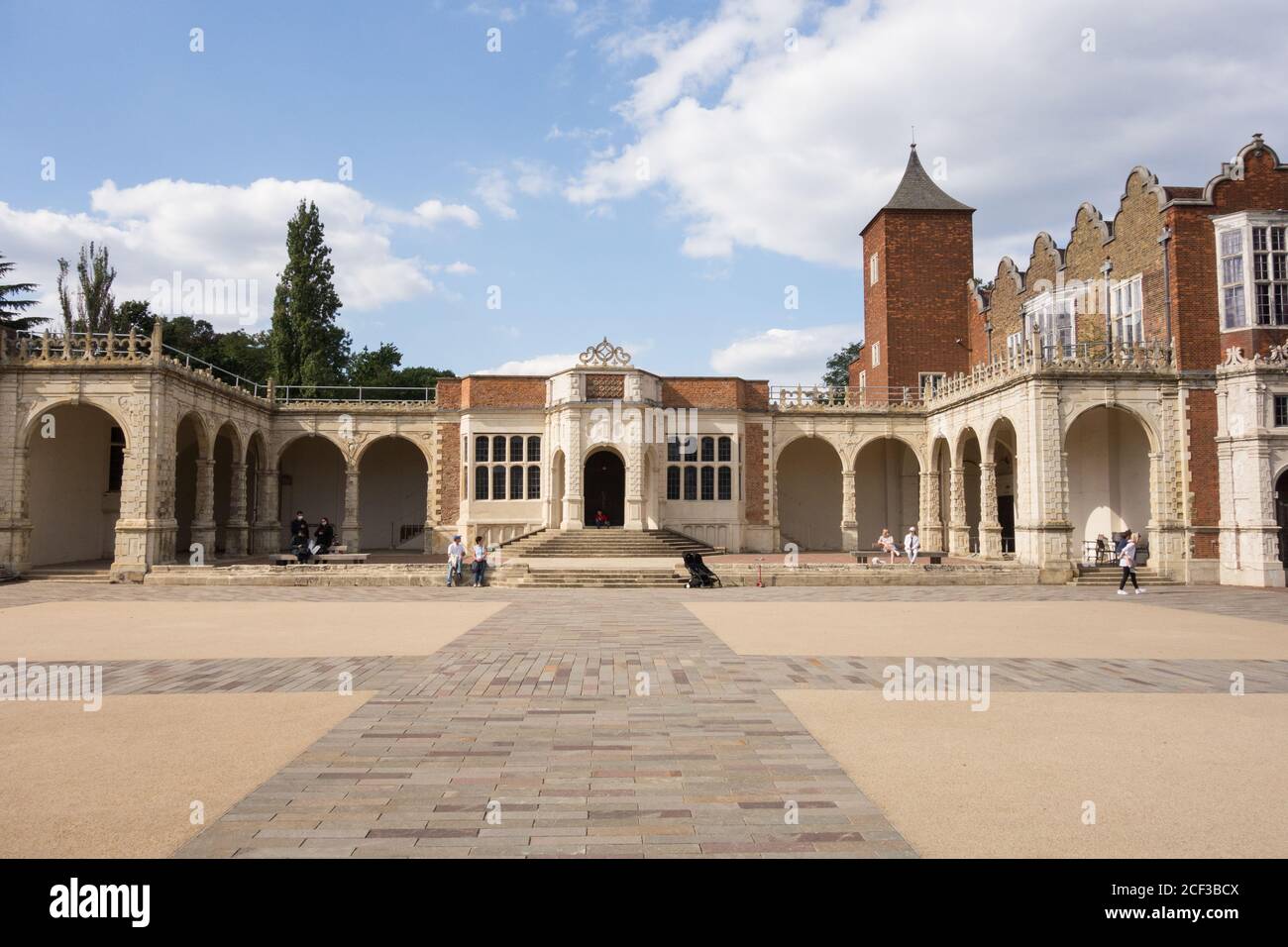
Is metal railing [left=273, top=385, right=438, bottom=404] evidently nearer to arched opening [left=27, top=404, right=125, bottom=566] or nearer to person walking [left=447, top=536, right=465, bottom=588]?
arched opening [left=27, top=404, right=125, bottom=566]

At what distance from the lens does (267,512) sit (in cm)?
3300

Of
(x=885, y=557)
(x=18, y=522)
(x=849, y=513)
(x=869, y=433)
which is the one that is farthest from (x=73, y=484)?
(x=869, y=433)

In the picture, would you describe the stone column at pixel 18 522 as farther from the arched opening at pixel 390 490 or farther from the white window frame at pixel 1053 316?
the white window frame at pixel 1053 316

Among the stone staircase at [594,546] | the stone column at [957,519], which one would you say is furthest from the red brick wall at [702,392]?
the stone column at [957,519]

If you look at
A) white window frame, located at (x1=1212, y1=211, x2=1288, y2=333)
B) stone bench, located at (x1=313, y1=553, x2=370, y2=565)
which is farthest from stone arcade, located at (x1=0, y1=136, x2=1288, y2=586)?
stone bench, located at (x1=313, y1=553, x2=370, y2=565)

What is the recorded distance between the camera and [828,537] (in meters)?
36.6

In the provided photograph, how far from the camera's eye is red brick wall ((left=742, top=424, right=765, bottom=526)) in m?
33.7

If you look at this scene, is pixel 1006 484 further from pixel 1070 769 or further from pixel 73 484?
pixel 73 484

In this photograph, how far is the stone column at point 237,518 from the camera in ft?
100

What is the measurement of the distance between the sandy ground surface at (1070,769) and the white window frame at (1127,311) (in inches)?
817

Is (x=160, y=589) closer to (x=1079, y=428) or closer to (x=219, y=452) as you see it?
(x=219, y=452)

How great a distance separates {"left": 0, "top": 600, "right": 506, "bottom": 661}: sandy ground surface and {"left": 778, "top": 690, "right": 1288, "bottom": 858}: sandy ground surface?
21.6 feet

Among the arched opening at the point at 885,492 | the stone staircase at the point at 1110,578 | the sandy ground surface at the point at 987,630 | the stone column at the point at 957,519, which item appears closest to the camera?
the sandy ground surface at the point at 987,630

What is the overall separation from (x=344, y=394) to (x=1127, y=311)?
145ft
